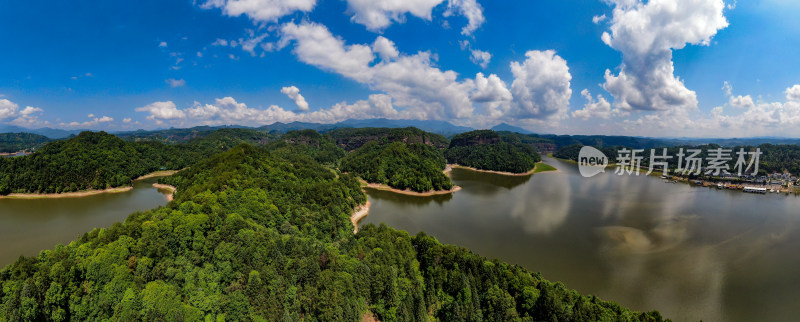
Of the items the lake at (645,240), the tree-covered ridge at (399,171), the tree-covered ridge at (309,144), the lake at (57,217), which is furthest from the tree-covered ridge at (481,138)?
the lake at (57,217)

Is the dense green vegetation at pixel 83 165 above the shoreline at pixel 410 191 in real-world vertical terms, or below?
above

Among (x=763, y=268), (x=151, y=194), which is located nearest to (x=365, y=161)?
(x=151, y=194)

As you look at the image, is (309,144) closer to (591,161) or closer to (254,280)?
(254,280)

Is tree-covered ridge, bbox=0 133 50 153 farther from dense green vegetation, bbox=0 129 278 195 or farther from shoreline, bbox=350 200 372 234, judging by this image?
shoreline, bbox=350 200 372 234

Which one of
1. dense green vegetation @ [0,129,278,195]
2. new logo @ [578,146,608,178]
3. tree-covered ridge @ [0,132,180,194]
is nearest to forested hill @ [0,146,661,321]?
tree-covered ridge @ [0,132,180,194]

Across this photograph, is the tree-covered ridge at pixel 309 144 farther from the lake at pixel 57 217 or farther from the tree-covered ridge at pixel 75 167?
the lake at pixel 57 217

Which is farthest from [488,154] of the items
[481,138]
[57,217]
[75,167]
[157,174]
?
[75,167]

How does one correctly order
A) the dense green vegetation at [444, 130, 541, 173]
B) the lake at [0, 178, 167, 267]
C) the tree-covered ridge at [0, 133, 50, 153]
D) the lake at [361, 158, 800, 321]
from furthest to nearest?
the tree-covered ridge at [0, 133, 50, 153], the dense green vegetation at [444, 130, 541, 173], the lake at [0, 178, 167, 267], the lake at [361, 158, 800, 321]

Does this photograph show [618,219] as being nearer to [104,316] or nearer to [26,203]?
[104,316]
